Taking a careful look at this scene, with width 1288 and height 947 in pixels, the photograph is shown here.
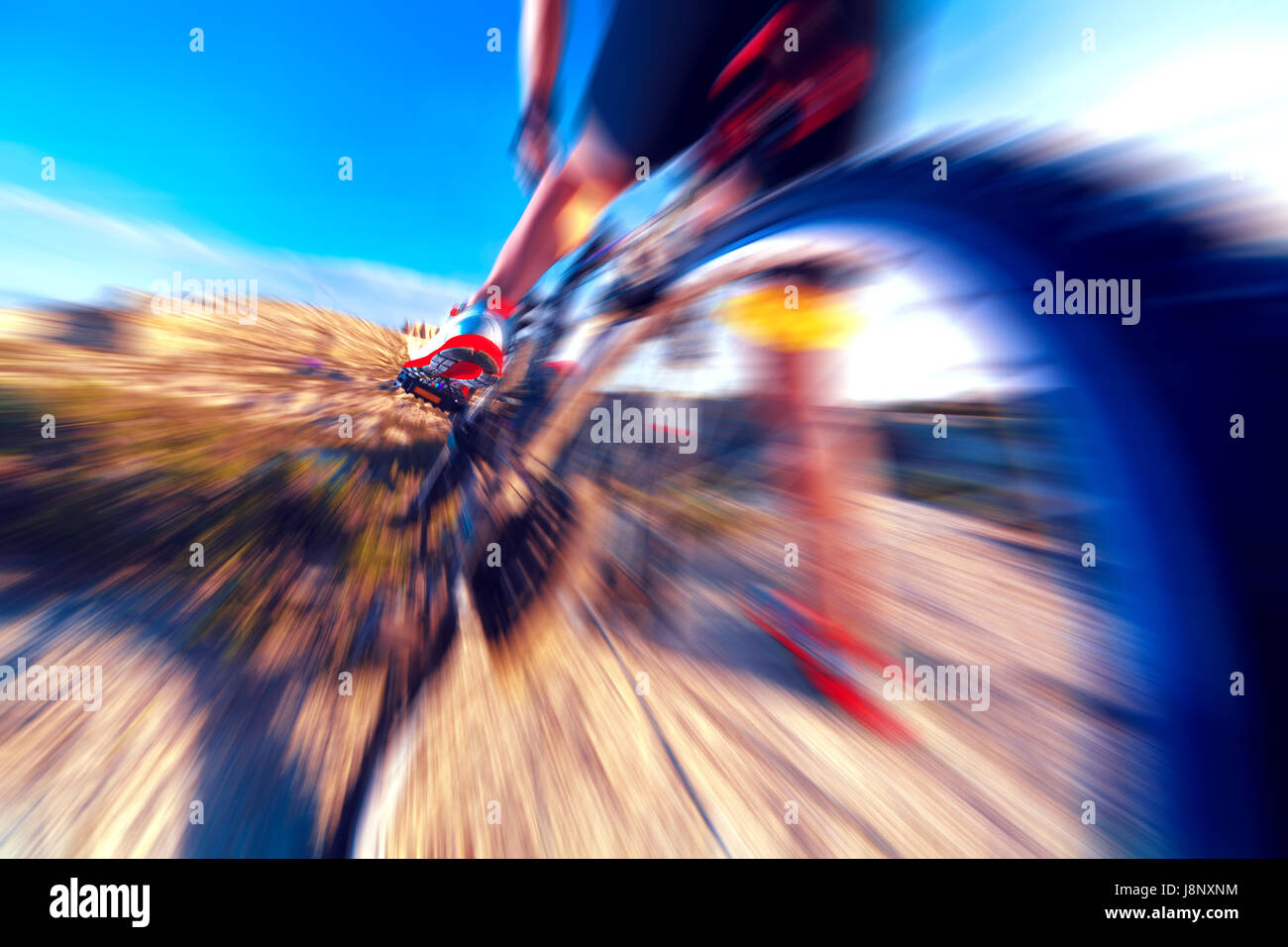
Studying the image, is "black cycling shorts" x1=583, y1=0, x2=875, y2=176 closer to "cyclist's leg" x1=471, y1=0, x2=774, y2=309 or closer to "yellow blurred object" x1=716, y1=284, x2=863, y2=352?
"cyclist's leg" x1=471, y1=0, x2=774, y2=309

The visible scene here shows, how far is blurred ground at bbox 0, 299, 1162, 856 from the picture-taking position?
1.46 ft

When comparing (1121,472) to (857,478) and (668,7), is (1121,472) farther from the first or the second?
(668,7)

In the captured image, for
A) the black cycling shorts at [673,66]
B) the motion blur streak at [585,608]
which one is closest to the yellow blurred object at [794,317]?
the motion blur streak at [585,608]

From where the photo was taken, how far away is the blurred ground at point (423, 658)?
0.44 meters

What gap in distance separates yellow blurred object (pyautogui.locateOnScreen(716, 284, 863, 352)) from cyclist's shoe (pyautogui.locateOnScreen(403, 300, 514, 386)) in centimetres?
43

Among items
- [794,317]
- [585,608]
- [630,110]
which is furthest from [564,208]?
[585,608]

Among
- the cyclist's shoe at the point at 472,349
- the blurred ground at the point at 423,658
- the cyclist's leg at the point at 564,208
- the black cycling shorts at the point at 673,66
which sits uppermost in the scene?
the black cycling shorts at the point at 673,66

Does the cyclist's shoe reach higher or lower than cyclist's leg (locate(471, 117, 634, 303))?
lower

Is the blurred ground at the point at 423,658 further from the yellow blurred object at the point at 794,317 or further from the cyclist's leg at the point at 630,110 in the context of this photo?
the cyclist's leg at the point at 630,110

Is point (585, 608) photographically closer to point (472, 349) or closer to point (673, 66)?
point (472, 349)

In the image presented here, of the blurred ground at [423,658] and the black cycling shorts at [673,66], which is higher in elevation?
the black cycling shorts at [673,66]

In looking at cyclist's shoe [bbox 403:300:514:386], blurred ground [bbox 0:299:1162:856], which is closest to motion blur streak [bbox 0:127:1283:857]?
blurred ground [bbox 0:299:1162:856]
